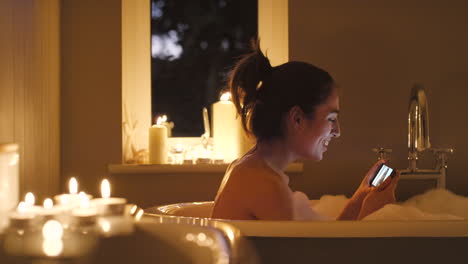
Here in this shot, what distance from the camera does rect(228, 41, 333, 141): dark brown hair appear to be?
1.19 meters

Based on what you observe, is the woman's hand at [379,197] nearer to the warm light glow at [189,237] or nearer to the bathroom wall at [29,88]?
the warm light glow at [189,237]

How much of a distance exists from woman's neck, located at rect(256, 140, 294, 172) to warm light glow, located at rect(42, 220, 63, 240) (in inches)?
30.8

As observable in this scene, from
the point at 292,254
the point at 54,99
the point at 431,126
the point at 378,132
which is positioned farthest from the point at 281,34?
the point at 292,254

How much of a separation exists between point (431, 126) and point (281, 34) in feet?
2.48

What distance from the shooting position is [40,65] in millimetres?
1686

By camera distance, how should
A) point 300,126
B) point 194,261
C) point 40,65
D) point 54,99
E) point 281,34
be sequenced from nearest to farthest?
1. point 194,261
2. point 300,126
3. point 40,65
4. point 54,99
5. point 281,34

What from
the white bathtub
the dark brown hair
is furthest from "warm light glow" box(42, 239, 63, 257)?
the dark brown hair

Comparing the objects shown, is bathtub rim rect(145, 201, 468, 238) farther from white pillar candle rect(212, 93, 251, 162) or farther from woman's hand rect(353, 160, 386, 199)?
white pillar candle rect(212, 93, 251, 162)

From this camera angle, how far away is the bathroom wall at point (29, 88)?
158 cm

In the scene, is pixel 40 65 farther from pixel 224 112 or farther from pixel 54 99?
pixel 224 112

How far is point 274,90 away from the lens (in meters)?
1.19

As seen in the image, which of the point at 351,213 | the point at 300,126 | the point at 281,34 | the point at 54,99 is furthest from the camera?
the point at 281,34

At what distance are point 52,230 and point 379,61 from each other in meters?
1.75

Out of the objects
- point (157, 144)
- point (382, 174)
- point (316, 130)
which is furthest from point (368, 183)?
point (157, 144)
